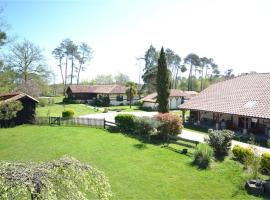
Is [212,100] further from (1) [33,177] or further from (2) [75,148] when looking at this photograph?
(1) [33,177]

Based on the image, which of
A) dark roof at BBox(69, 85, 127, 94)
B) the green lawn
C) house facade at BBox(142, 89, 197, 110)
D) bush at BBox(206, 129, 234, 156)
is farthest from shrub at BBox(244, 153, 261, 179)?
dark roof at BBox(69, 85, 127, 94)

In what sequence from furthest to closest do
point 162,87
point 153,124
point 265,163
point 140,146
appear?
point 162,87
point 153,124
point 140,146
point 265,163

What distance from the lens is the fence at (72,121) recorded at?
32031 mm

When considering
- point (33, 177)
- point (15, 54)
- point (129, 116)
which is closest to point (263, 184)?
point (33, 177)

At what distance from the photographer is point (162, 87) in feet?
107

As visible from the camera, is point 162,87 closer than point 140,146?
No

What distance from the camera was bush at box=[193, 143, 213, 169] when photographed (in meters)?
17.9

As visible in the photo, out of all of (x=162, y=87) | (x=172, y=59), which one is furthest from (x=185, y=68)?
(x=162, y=87)

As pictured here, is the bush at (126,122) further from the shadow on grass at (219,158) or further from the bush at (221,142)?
the shadow on grass at (219,158)

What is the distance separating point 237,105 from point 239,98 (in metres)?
1.70

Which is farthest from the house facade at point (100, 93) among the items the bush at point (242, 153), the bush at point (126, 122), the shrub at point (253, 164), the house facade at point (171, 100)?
the shrub at point (253, 164)

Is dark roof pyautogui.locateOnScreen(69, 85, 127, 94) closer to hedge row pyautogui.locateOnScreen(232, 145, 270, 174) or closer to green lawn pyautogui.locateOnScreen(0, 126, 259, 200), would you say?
green lawn pyautogui.locateOnScreen(0, 126, 259, 200)

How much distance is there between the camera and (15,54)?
5225cm

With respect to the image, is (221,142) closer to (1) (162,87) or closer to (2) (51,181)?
(1) (162,87)
